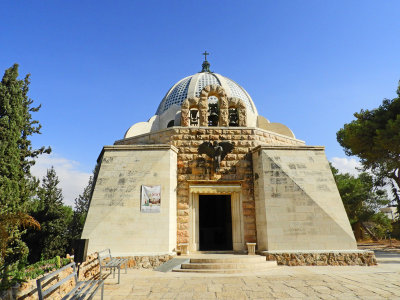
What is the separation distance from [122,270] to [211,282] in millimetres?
3058

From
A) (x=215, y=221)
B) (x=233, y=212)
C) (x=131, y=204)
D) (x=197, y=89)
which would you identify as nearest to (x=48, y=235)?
(x=131, y=204)

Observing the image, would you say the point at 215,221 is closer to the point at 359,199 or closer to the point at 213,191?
the point at 213,191

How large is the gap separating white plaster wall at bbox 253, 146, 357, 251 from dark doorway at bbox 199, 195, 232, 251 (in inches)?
118

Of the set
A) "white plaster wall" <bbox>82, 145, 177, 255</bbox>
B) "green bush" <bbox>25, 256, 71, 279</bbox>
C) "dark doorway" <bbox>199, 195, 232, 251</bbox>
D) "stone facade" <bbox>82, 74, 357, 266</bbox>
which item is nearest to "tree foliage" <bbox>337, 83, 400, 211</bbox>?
"stone facade" <bbox>82, 74, 357, 266</bbox>

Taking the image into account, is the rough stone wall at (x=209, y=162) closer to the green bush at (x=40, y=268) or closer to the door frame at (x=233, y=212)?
the door frame at (x=233, y=212)

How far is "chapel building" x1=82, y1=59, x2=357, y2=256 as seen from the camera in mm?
8547

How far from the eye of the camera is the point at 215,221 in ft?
43.6

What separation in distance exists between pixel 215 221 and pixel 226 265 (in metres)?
5.89

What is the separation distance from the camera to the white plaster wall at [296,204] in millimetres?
8586

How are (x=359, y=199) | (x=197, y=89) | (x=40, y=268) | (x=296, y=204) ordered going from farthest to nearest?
(x=359, y=199) → (x=197, y=89) → (x=296, y=204) → (x=40, y=268)

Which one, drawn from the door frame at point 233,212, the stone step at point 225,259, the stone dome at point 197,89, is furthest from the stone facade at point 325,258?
the stone dome at point 197,89

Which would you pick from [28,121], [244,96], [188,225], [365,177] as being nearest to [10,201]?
[28,121]

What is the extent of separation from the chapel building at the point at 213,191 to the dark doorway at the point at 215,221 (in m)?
A: 2.52

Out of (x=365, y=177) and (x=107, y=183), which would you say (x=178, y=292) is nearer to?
(x=107, y=183)
